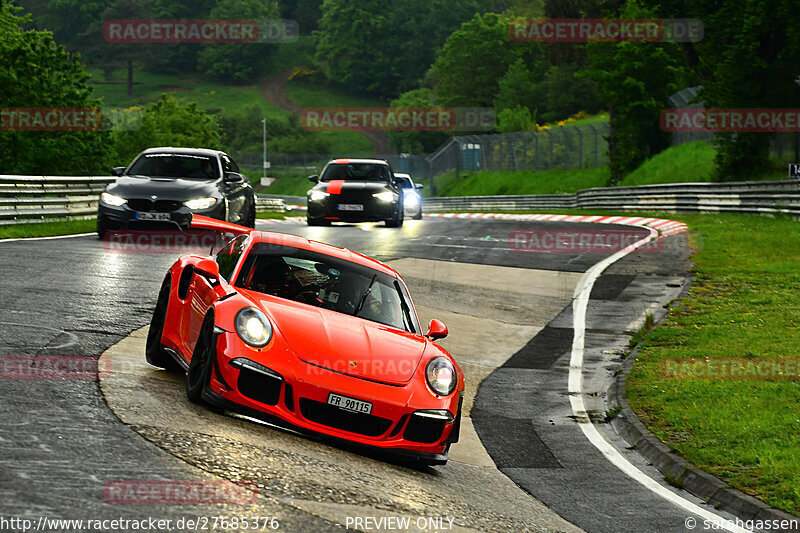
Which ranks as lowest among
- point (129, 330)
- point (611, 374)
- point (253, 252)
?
point (611, 374)

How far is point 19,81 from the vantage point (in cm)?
5097

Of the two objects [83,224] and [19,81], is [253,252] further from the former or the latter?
[19,81]

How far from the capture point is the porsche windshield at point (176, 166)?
768 inches

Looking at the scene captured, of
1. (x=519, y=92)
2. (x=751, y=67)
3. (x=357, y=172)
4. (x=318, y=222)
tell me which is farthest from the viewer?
(x=519, y=92)

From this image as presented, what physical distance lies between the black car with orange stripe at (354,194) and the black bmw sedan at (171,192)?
5989mm

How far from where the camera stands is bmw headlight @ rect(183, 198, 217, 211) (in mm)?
18469

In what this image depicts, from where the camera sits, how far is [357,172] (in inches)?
1085

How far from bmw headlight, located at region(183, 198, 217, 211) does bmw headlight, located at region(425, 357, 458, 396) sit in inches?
432

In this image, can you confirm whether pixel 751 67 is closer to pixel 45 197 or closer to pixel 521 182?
pixel 45 197

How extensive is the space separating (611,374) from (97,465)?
8387mm

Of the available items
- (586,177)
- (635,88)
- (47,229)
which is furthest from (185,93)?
(47,229)

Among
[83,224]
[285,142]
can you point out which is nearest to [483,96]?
[285,142]

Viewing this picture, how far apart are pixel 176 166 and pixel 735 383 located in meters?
11.4

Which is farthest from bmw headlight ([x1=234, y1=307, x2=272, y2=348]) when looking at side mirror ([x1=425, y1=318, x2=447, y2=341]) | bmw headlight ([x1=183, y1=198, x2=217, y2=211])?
bmw headlight ([x1=183, y1=198, x2=217, y2=211])
